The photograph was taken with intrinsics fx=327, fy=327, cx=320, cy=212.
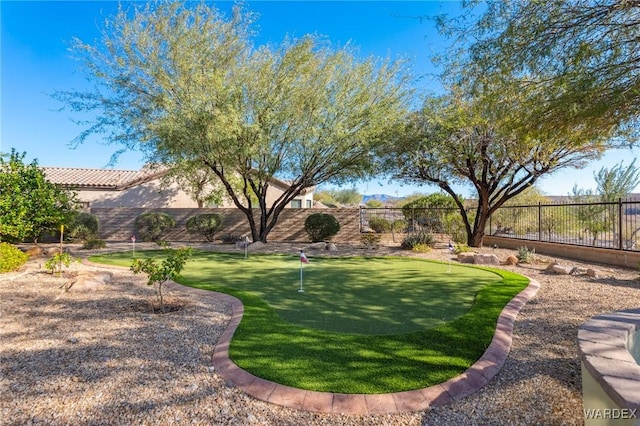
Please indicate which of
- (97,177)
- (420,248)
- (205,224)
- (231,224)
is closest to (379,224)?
(420,248)

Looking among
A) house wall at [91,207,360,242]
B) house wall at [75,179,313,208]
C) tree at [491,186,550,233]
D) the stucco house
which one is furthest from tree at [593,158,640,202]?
house wall at [75,179,313,208]

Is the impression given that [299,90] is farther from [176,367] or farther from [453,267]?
[176,367]

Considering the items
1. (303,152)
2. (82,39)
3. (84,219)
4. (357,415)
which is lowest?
(357,415)

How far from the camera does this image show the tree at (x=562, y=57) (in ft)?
16.7

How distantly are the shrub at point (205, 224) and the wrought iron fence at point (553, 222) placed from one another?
8.41 meters

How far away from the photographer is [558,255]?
1245cm

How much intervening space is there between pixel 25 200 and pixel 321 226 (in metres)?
11.9

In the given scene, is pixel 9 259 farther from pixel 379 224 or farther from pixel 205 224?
pixel 379 224

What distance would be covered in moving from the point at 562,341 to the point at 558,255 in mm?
10077

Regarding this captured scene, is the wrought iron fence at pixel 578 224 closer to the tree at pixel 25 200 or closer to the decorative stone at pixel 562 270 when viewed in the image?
the decorative stone at pixel 562 270

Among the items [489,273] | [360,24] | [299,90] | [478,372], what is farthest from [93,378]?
[360,24]

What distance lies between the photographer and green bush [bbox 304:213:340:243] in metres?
17.6

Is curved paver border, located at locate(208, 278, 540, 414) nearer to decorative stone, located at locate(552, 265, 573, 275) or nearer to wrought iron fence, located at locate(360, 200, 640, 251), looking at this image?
decorative stone, located at locate(552, 265, 573, 275)

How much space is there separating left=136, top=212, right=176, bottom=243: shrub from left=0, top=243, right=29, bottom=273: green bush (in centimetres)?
908
